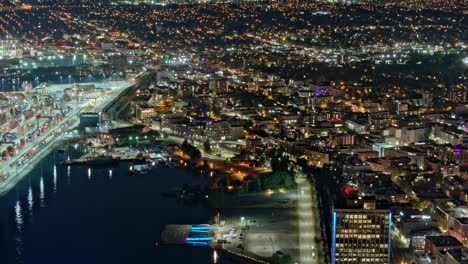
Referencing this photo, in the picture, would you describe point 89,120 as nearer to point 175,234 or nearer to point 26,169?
point 26,169

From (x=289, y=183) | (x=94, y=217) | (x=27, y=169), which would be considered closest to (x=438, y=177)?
(x=289, y=183)

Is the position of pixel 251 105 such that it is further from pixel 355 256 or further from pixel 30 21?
pixel 30 21

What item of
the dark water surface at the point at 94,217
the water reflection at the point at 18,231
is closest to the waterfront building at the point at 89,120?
the dark water surface at the point at 94,217

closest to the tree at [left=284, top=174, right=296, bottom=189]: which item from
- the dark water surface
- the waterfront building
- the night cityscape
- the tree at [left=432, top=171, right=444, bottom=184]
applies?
the night cityscape

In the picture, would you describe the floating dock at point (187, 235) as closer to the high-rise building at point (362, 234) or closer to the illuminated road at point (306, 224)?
the illuminated road at point (306, 224)

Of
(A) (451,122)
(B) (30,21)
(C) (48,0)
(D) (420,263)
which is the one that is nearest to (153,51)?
(B) (30,21)
